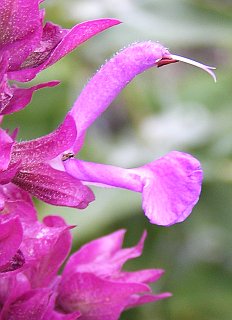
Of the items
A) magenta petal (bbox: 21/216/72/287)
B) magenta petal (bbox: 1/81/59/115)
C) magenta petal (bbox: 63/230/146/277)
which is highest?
magenta petal (bbox: 1/81/59/115)

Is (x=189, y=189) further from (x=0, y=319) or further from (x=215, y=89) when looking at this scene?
(x=215, y=89)

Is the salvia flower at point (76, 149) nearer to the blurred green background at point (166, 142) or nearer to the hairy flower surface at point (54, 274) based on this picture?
the hairy flower surface at point (54, 274)

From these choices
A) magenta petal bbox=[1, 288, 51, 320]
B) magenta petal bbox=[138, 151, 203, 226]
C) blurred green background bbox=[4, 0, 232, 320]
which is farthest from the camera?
blurred green background bbox=[4, 0, 232, 320]

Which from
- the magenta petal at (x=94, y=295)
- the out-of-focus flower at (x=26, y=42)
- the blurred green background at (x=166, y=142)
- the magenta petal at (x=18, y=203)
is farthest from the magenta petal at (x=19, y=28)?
the blurred green background at (x=166, y=142)

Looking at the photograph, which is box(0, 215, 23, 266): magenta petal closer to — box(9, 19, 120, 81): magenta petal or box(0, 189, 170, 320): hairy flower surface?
box(0, 189, 170, 320): hairy flower surface

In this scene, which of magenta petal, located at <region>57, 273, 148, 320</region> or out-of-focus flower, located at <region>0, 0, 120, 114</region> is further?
magenta petal, located at <region>57, 273, 148, 320</region>

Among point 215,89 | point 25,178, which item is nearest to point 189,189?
point 25,178

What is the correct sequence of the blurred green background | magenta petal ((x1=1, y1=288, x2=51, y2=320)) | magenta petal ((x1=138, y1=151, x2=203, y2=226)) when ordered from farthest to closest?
the blurred green background
magenta petal ((x1=1, y1=288, x2=51, y2=320))
magenta petal ((x1=138, y1=151, x2=203, y2=226))

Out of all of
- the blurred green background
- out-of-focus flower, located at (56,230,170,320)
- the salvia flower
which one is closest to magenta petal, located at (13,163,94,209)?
the salvia flower
